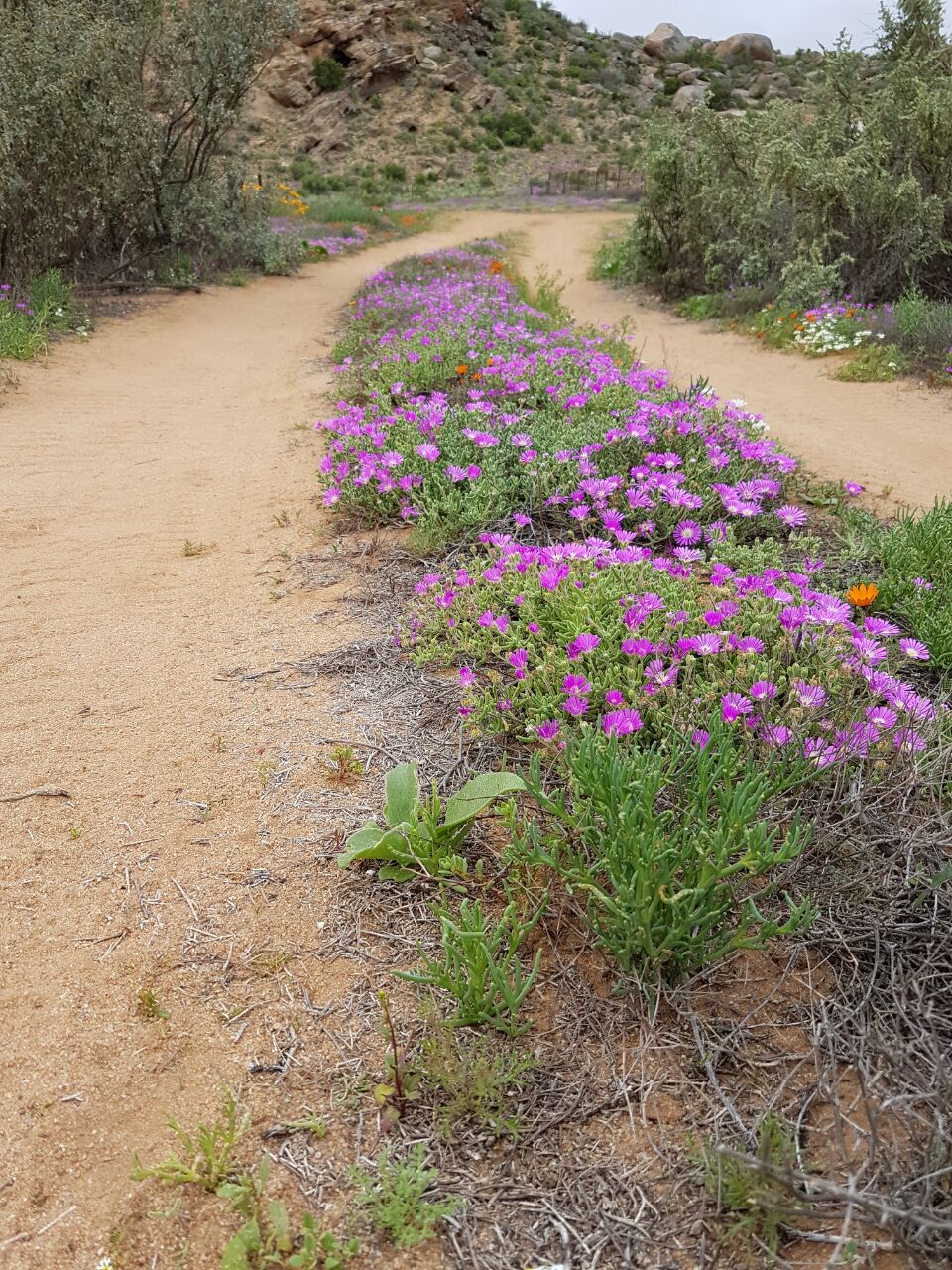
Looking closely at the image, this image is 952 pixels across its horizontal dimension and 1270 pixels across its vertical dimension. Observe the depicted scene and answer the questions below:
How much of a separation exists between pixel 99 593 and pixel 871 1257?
11.9 ft

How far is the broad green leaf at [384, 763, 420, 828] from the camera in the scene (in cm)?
213

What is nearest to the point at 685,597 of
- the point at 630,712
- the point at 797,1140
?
the point at 630,712

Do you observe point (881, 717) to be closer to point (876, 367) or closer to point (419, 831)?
point (419, 831)

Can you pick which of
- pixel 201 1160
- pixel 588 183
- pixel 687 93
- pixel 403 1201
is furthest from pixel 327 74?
pixel 403 1201

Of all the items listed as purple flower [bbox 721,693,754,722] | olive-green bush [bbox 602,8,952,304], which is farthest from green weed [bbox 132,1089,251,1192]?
olive-green bush [bbox 602,8,952,304]

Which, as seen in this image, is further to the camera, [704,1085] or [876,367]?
[876,367]

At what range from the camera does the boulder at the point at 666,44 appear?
169 ft

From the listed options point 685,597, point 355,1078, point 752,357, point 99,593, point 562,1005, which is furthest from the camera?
point 752,357

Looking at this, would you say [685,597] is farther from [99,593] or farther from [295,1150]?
[99,593]

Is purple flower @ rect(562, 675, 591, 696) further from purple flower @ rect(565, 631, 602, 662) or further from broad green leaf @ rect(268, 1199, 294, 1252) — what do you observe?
broad green leaf @ rect(268, 1199, 294, 1252)

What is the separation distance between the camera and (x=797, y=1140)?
57.3 inches

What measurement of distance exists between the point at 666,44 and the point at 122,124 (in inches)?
2168

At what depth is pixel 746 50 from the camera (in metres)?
52.4

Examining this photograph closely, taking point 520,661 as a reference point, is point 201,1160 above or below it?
below
